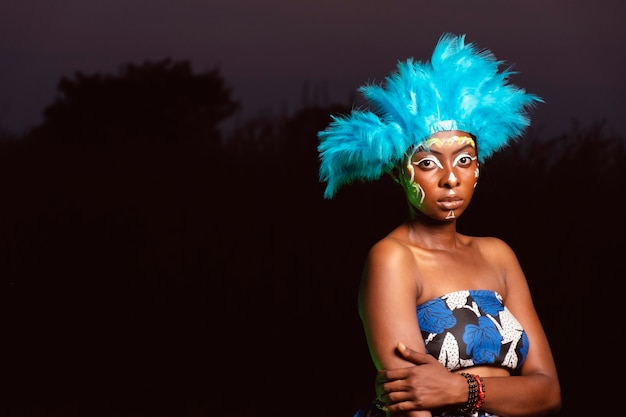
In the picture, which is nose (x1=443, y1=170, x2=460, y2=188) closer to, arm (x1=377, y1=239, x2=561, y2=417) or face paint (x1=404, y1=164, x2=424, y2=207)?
face paint (x1=404, y1=164, x2=424, y2=207)

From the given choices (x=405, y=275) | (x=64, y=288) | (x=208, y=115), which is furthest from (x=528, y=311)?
(x=208, y=115)

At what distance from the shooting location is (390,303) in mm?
1956

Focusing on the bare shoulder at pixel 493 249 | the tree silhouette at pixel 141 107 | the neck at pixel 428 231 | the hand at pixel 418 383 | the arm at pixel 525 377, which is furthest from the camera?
the tree silhouette at pixel 141 107

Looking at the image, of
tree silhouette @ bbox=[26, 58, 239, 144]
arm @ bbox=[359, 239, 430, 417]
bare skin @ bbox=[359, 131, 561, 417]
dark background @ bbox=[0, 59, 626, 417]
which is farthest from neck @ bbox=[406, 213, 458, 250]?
tree silhouette @ bbox=[26, 58, 239, 144]

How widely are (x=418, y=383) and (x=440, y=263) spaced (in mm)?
330

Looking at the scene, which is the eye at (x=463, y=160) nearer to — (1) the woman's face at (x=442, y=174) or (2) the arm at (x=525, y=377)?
(1) the woman's face at (x=442, y=174)

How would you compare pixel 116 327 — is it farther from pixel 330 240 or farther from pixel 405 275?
pixel 405 275

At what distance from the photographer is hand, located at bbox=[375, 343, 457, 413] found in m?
1.90

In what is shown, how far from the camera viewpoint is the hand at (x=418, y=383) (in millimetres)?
1900

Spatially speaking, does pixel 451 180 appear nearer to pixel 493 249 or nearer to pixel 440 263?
pixel 440 263

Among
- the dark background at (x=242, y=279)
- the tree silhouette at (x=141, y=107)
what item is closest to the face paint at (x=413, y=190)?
the dark background at (x=242, y=279)

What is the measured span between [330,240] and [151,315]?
0.96 m

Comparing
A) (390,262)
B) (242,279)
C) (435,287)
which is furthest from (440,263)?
(242,279)

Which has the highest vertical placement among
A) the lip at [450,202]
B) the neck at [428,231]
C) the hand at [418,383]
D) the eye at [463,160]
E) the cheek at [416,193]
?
the eye at [463,160]
